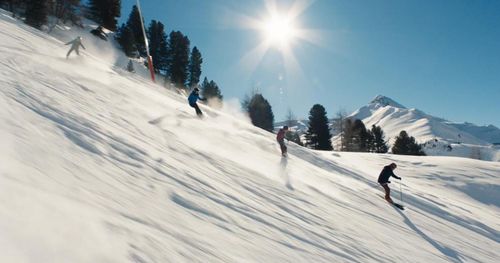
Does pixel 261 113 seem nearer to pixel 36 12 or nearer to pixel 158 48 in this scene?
pixel 158 48

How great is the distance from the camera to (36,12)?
4159 centimetres

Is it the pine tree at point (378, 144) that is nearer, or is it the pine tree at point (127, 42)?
the pine tree at point (127, 42)

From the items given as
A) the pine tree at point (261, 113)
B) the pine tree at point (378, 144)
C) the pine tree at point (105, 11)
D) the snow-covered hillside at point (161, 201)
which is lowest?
the snow-covered hillside at point (161, 201)

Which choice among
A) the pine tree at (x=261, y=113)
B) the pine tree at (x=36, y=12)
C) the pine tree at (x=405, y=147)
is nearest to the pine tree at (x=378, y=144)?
the pine tree at (x=405, y=147)

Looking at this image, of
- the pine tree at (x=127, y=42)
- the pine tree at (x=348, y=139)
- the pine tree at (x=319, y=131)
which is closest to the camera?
the pine tree at (x=127, y=42)

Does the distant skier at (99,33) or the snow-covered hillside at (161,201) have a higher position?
the distant skier at (99,33)

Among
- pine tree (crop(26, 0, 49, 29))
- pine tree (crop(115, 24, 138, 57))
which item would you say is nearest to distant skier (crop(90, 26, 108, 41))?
pine tree (crop(115, 24, 138, 57))

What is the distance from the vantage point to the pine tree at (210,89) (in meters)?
76.3

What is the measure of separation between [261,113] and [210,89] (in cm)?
1380

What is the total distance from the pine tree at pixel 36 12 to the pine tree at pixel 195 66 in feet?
115

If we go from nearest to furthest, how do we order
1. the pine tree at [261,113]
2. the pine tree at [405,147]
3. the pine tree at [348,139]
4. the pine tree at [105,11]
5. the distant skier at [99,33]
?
the distant skier at [99,33], the pine tree at [405,147], the pine tree at [105,11], the pine tree at [348,139], the pine tree at [261,113]

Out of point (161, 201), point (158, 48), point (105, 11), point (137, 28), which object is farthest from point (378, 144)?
point (161, 201)

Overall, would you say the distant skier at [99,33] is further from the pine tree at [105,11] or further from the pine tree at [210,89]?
the pine tree at [210,89]

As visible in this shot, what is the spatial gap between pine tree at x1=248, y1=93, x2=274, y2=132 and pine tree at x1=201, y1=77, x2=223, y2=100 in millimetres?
9137
